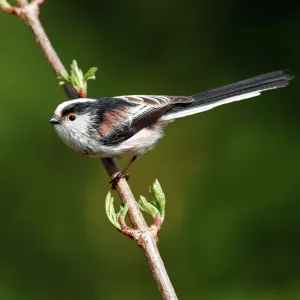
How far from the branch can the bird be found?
4.5 inches

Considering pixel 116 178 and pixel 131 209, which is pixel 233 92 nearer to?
pixel 116 178

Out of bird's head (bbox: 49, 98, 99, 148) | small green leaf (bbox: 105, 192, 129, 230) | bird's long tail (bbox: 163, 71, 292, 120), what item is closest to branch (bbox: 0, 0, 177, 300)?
small green leaf (bbox: 105, 192, 129, 230)

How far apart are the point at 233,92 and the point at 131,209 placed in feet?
2.81

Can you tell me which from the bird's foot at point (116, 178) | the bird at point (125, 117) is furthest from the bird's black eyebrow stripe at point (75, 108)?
the bird's foot at point (116, 178)

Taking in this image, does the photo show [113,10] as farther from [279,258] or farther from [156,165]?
[279,258]

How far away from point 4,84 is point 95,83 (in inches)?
23.3

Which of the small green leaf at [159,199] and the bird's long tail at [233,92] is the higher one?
the bird's long tail at [233,92]

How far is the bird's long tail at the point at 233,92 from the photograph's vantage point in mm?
2748

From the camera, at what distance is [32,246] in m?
3.68

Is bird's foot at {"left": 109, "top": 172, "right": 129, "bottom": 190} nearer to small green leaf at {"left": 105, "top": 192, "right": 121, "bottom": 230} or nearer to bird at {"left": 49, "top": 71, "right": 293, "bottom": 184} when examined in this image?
bird at {"left": 49, "top": 71, "right": 293, "bottom": 184}

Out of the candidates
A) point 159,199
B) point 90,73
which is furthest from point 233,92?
point 159,199

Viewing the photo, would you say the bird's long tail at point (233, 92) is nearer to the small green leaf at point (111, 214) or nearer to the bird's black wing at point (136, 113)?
the bird's black wing at point (136, 113)

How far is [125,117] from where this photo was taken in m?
3.09

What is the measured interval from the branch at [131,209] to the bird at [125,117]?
12 centimetres
